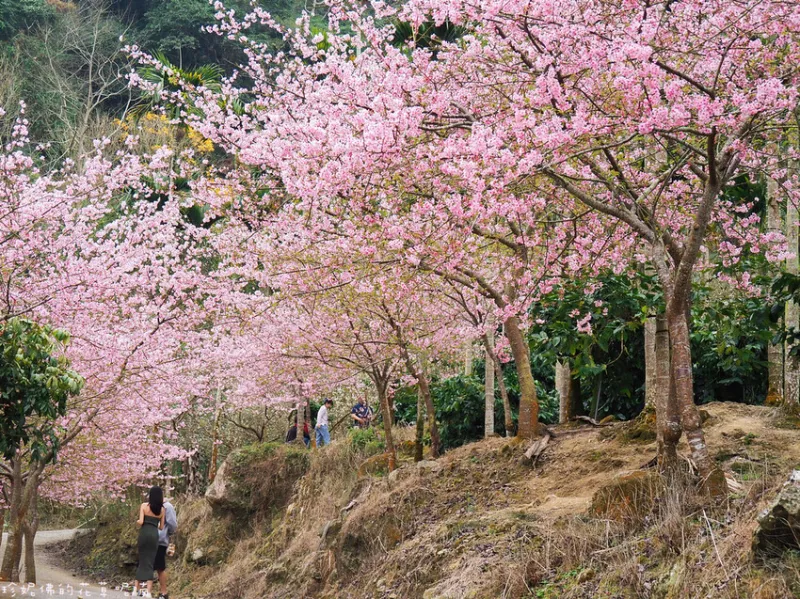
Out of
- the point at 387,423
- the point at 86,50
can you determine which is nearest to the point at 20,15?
the point at 86,50

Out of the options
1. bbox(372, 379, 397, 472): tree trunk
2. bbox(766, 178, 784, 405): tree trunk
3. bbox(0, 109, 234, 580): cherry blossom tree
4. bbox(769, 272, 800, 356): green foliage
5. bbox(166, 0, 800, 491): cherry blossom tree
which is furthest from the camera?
bbox(372, 379, 397, 472): tree trunk

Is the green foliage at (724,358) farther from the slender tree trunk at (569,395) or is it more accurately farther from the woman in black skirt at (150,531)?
the woman in black skirt at (150,531)

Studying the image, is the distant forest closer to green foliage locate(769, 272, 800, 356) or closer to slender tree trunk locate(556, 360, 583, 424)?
slender tree trunk locate(556, 360, 583, 424)

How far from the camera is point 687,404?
6301 mm

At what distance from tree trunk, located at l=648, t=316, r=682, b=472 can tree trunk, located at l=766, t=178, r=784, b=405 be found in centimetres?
223

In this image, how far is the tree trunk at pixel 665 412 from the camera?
6512 millimetres

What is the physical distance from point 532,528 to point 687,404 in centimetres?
183

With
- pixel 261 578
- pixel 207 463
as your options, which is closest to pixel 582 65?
pixel 261 578

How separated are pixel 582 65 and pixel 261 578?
9.65 m

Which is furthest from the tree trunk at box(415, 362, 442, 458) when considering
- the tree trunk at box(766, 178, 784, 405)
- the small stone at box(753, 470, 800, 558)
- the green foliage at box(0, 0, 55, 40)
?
the green foliage at box(0, 0, 55, 40)

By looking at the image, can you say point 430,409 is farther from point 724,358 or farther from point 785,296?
point 785,296

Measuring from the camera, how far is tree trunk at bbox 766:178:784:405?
940 centimetres

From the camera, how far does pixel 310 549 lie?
12.6 m

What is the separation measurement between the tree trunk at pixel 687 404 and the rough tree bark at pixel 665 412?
Answer: 0.31 feet
